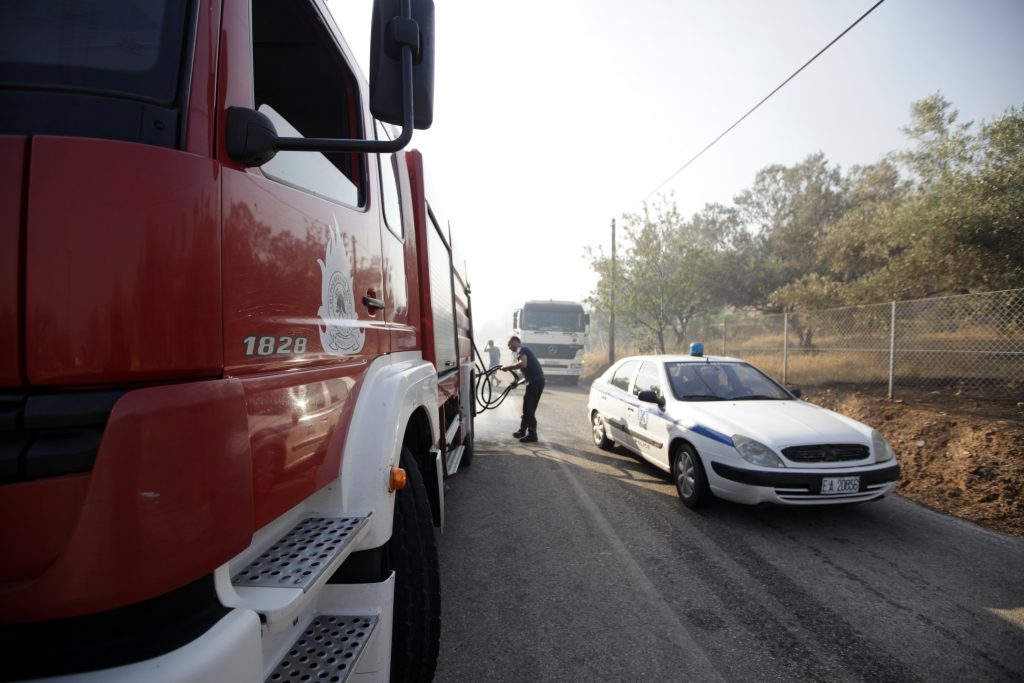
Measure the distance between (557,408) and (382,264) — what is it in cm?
978

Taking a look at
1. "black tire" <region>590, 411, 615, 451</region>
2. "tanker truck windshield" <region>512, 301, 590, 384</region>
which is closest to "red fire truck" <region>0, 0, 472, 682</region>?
"black tire" <region>590, 411, 615, 451</region>

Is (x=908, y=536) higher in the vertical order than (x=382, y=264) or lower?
lower

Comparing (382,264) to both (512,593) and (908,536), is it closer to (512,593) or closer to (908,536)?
(512,593)

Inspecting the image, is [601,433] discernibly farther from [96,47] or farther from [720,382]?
[96,47]

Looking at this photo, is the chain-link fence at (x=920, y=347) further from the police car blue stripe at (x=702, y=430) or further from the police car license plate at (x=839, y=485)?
the police car blue stripe at (x=702, y=430)

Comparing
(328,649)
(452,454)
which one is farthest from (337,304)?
(452,454)

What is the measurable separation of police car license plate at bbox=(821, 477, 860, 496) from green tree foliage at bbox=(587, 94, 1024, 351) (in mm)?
7663

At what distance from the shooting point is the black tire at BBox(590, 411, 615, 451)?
7.09 m

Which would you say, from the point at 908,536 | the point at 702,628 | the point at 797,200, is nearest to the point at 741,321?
the point at 908,536

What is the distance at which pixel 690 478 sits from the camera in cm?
470

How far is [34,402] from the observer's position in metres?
0.88

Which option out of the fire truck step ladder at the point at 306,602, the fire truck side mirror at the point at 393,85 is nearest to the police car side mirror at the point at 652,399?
the fire truck step ladder at the point at 306,602

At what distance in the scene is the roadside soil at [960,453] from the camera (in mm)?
4750

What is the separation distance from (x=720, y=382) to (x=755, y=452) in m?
1.53
